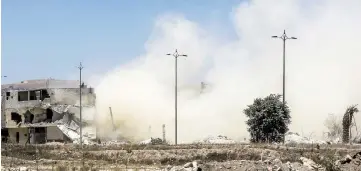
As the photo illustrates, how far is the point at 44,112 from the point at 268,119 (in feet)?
105

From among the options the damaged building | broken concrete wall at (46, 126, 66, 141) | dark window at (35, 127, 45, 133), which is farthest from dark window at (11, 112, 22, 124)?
broken concrete wall at (46, 126, 66, 141)

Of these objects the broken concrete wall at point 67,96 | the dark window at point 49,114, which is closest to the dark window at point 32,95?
the broken concrete wall at point 67,96

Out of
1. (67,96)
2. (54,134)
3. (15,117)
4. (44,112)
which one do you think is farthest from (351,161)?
(15,117)

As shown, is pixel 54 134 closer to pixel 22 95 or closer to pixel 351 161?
pixel 22 95

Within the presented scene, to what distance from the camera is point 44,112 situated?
71.8 metres

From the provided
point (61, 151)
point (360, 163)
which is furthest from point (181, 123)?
point (360, 163)

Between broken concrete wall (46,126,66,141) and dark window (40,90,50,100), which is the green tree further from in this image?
dark window (40,90,50,100)

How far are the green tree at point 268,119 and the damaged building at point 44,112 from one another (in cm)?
2488

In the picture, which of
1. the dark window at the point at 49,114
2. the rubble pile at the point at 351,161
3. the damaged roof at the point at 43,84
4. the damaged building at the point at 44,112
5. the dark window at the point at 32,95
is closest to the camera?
the rubble pile at the point at 351,161

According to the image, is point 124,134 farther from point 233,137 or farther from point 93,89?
point 233,137

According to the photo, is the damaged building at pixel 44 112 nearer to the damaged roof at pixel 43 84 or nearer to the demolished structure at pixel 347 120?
the damaged roof at pixel 43 84

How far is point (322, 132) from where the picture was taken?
66125 millimetres

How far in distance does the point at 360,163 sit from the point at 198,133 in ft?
162

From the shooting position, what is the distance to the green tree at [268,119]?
52.5m
